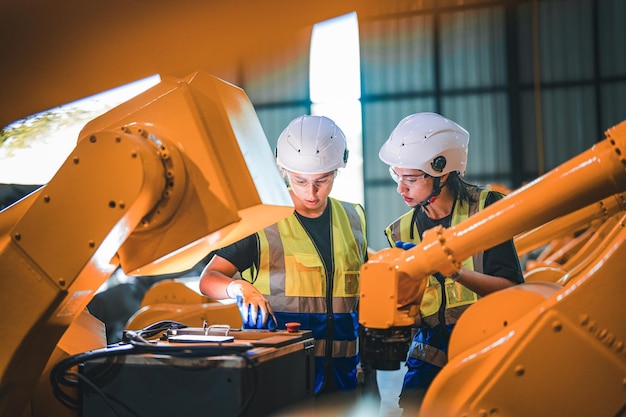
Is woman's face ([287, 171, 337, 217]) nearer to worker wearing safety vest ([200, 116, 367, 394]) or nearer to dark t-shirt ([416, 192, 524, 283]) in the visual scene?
worker wearing safety vest ([200, 116, 367, 394])

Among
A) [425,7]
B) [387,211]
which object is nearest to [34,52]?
[387,211]

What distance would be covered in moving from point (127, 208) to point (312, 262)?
1.22m

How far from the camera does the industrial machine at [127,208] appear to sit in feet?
5.31

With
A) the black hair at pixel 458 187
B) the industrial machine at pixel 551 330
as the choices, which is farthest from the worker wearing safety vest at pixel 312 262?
the industrial machine at pixel 551 330

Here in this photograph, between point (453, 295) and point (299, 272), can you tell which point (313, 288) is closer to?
point (299, 272)

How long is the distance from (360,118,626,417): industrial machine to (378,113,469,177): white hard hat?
1058 mm

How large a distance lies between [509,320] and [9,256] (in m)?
1.20

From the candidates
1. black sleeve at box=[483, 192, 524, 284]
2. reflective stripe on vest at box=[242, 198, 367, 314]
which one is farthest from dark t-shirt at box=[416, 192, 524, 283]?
reflective stripe on vest at box=[242, 198, 367, 314]

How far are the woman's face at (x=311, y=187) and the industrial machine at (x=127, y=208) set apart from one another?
3.18 feet

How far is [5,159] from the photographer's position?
143 cm

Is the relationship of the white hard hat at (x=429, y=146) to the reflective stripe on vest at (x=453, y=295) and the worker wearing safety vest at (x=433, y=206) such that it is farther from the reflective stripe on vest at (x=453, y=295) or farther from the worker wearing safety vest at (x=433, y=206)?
the reflective stripe on vest at (x=453, y=295)

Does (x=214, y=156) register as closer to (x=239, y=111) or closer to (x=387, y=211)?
(x=239, y=111)

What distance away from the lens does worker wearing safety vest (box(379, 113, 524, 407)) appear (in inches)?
103

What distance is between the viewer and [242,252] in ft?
8.93
